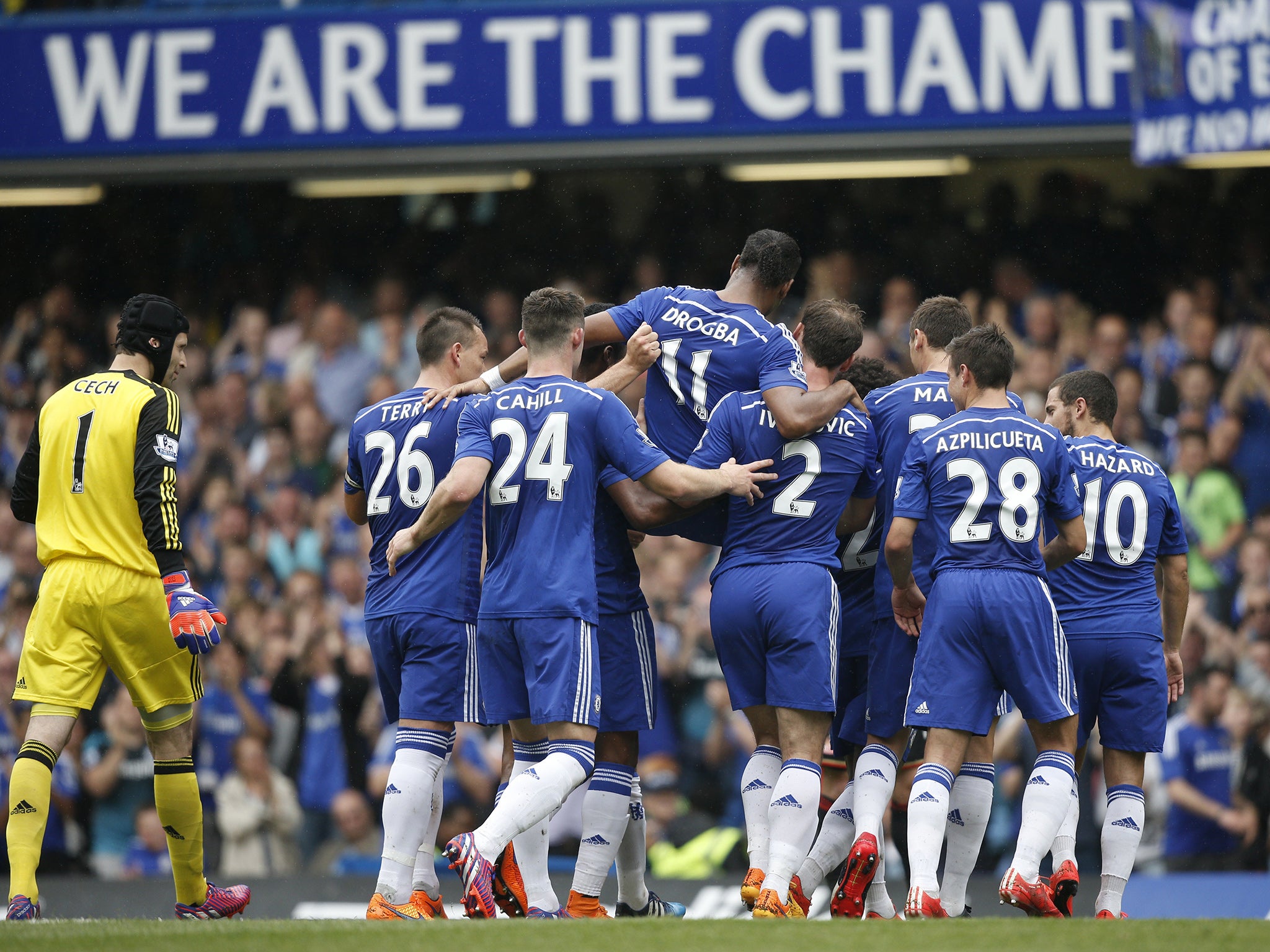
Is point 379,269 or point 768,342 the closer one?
point 768,342

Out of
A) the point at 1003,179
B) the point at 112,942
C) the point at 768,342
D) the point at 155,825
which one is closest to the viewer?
the point at 112,942

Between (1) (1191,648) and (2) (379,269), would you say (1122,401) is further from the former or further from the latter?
(2) (379,269)

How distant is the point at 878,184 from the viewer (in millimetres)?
11633

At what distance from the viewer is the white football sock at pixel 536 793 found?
5.32 meters

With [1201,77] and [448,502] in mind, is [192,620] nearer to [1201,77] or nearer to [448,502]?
[448,502]

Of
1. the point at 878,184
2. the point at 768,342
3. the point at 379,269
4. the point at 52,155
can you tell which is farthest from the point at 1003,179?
the point at 52,155

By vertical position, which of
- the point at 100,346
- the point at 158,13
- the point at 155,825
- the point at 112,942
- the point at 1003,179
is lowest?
the point at 155,825

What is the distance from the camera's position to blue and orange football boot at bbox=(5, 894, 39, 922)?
17.8ft

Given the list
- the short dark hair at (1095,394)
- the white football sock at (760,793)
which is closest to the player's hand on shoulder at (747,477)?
the white football sock at (760,793)

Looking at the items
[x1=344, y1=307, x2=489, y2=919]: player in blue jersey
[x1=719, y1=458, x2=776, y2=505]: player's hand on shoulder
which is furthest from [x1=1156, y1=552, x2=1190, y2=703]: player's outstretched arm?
[x1=344, y1=307, x2=489, y2=919]: player in blue jersey

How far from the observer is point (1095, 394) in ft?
21.6

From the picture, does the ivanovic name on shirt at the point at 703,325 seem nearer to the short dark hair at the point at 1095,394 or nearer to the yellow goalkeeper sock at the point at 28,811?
the short dark hair at the point at 1095,394

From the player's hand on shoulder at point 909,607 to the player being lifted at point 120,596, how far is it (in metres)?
2.68

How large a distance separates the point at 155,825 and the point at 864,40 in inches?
287
